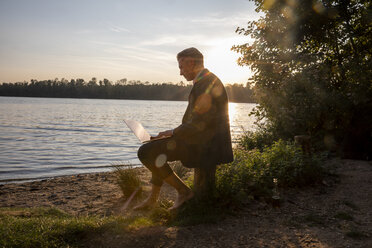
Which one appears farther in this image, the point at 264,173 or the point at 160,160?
the point at 264,173

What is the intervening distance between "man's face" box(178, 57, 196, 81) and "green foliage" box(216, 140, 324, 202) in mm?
1560

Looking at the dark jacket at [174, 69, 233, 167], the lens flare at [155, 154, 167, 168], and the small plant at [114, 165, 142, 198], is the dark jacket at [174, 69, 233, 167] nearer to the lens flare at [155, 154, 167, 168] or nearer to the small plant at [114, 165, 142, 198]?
the lens flare at [155, 154, 167, 168]

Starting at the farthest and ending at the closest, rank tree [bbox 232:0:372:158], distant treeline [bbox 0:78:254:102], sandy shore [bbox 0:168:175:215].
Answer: distant treeline [bbox 0:78:254:102], tree [bbox 232:0:372:158], sandy shore [bbox 0:168:175:215]

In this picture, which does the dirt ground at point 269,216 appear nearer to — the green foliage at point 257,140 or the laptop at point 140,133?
the laptop at point 140,133

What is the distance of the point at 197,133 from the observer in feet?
12.3

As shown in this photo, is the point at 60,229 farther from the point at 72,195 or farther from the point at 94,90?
the point at 94,90

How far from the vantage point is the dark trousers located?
150 inches

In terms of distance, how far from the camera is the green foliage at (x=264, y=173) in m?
4.32

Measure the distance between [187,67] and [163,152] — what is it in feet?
3.85

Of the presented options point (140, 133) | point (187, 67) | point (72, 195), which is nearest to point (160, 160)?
point (140, 133)

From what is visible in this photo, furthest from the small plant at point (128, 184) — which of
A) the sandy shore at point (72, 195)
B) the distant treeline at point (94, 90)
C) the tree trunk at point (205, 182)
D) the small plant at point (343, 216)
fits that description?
the distant treeline at point (94, 90)

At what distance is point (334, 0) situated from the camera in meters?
8.89

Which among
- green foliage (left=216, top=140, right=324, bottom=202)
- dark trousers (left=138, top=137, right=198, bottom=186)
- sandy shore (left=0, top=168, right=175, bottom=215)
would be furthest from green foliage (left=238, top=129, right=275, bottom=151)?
dark trousers (left=138, top=137, right=198, bottom=186)

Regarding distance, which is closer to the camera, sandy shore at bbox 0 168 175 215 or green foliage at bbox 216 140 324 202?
green foliage at bbox 216 140 324 202
